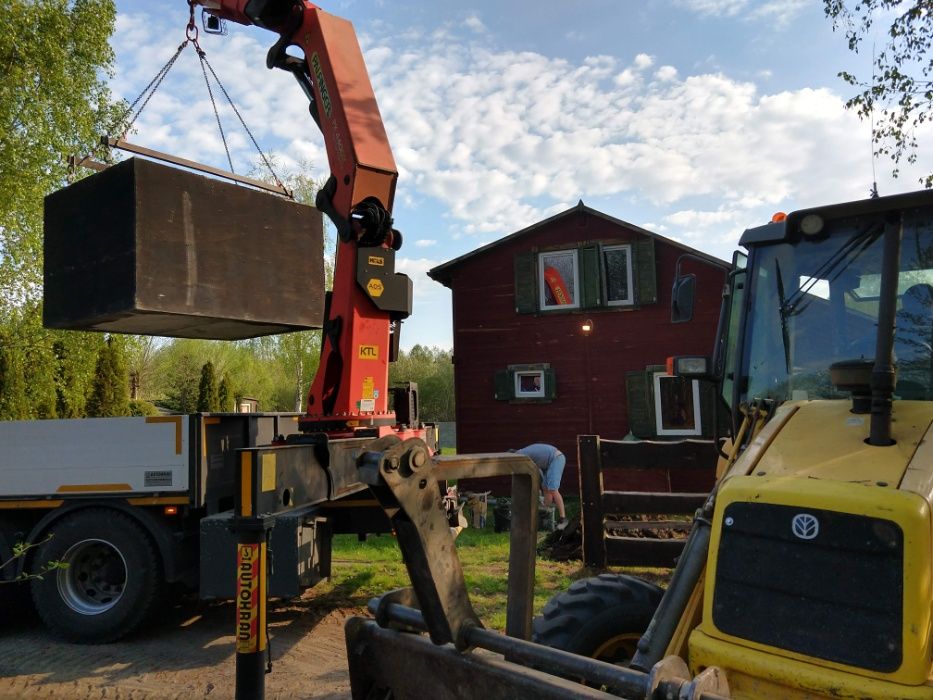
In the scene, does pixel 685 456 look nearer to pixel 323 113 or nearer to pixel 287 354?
pixel 323 113

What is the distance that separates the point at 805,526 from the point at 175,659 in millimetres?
4779

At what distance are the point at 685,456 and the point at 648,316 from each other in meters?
7.37

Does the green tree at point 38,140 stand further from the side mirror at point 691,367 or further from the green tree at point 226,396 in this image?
the green tree at point 226,396

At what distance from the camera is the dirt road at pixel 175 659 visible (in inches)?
183

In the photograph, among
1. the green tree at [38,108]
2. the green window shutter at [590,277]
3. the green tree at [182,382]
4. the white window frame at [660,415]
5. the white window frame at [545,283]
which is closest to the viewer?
the green tree at [38,108]

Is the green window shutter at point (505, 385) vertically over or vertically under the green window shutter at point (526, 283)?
under

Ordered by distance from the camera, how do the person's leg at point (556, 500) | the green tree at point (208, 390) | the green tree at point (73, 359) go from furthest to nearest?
the green tree at point (208, 390) < the green tree at point (73, 359) < the person's leg at point (556, 500)

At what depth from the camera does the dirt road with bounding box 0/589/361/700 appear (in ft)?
15.2

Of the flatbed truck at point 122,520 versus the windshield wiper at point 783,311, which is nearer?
the windshield wiper at point 783,311

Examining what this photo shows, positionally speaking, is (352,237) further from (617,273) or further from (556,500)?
(617,273)

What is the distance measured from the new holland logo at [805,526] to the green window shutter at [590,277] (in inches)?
489

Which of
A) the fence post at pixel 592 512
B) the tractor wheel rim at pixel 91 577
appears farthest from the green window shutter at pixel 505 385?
the tractor wheel rim at pixel 91 577

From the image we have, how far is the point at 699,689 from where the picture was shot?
1.78 metres

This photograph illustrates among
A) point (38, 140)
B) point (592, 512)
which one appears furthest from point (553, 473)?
point (38, 140)
